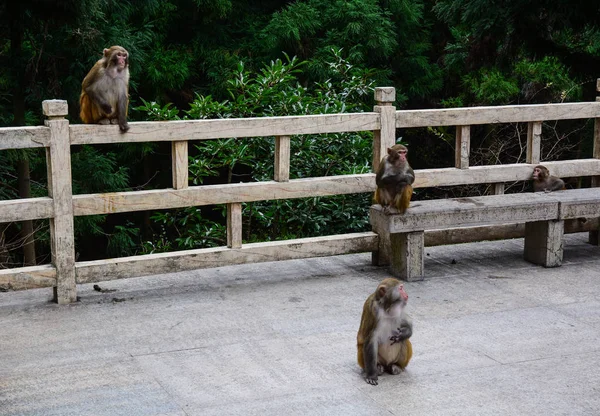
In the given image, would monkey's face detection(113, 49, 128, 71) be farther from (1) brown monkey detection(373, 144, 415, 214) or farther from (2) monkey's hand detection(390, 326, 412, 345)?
(2) monkey's hand detection(390, 326, 412, 345)

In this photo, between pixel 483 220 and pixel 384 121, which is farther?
Answer: pixel 384 121

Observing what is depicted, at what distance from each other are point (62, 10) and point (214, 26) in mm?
5586

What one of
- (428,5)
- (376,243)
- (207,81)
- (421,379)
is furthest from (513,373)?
(428,5)

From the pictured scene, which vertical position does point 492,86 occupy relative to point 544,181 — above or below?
above

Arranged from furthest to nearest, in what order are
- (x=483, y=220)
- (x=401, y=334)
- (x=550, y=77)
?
1. (x=550, y=77)
2. (x=483, y=220)
3. (x=401, y=334)

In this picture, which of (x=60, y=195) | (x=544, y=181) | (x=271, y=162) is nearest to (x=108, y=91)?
(x=60, y=195)

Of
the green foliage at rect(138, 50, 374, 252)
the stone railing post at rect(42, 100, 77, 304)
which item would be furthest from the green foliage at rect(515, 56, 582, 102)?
the stone railing post at rect(42, 100, 77, 304)

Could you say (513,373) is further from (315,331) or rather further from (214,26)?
(214,26)

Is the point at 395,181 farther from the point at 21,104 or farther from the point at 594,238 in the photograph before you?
the point at 21,104

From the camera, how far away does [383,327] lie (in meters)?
5.88

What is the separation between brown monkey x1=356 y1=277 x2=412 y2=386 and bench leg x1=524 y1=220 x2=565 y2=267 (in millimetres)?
3062

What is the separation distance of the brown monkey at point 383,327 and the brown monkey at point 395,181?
2129mm

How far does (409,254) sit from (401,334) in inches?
90.5

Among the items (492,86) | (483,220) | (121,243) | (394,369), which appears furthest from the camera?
(492,86)
